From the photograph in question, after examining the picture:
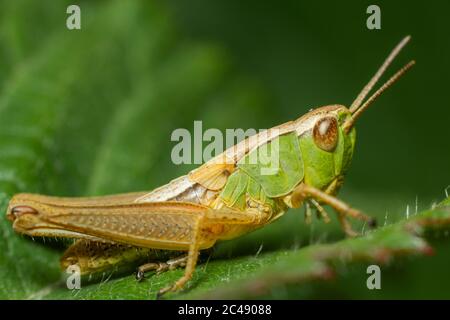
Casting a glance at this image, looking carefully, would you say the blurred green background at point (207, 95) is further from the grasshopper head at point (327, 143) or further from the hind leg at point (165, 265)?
the grasshopper head at point (327, 143)

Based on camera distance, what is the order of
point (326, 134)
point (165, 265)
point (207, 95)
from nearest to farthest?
1. point (165, 265)
2. point (326, 134)
3. point (207, 95)

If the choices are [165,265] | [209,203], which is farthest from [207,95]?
[165,265]

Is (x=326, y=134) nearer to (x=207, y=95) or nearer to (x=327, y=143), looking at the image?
(x=327, y=143)

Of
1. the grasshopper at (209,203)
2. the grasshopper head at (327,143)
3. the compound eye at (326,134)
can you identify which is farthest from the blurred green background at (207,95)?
the compound eye at (326,134)

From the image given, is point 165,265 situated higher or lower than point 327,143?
lower

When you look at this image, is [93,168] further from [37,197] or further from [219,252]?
[219,252]

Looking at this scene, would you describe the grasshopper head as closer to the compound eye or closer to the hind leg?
the compound eye
